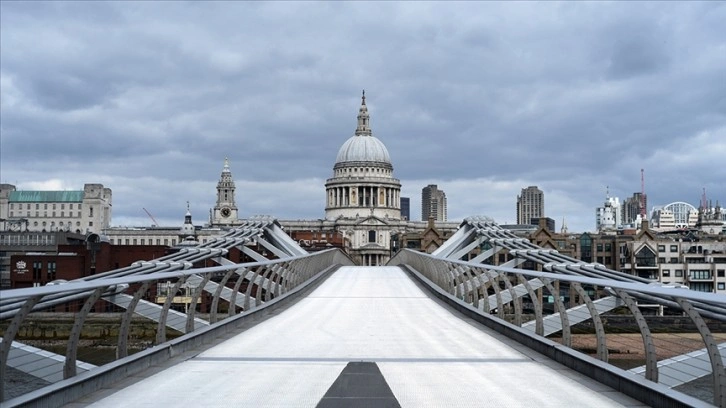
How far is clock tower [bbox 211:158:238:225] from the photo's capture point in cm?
19450

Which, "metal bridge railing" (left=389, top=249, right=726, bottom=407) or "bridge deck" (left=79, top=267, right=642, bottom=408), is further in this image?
"bridge deck" (left=79, top=267, right=642, bottom=408)

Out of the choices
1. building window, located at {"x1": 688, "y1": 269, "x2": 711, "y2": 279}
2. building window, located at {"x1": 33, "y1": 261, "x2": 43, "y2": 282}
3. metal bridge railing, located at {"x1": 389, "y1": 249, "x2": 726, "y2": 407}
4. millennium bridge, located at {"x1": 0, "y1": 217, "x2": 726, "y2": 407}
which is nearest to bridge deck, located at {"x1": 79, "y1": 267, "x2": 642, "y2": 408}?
millennium bridge, located at {"x1": 0, "y1": 217, "x2": 726, "y2": 407}

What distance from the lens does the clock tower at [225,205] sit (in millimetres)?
194500

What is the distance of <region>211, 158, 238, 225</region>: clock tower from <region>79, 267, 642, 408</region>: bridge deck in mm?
178216

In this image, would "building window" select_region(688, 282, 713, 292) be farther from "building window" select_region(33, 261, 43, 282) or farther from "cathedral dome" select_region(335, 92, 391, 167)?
"cathedral dome" select_region(335, 92, 391, 167)

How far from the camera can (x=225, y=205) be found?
641ft

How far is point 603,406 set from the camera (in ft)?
27.6

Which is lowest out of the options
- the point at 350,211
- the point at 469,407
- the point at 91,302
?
the point at 469,407

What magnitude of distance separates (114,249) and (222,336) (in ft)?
228

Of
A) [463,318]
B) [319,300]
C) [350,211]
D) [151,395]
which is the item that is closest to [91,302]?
[151,395]

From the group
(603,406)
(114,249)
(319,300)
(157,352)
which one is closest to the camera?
(603,406)

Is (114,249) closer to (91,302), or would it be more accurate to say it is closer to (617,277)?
(617,277)

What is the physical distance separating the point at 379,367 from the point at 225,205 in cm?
18656

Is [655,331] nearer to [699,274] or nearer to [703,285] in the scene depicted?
[703,285]
